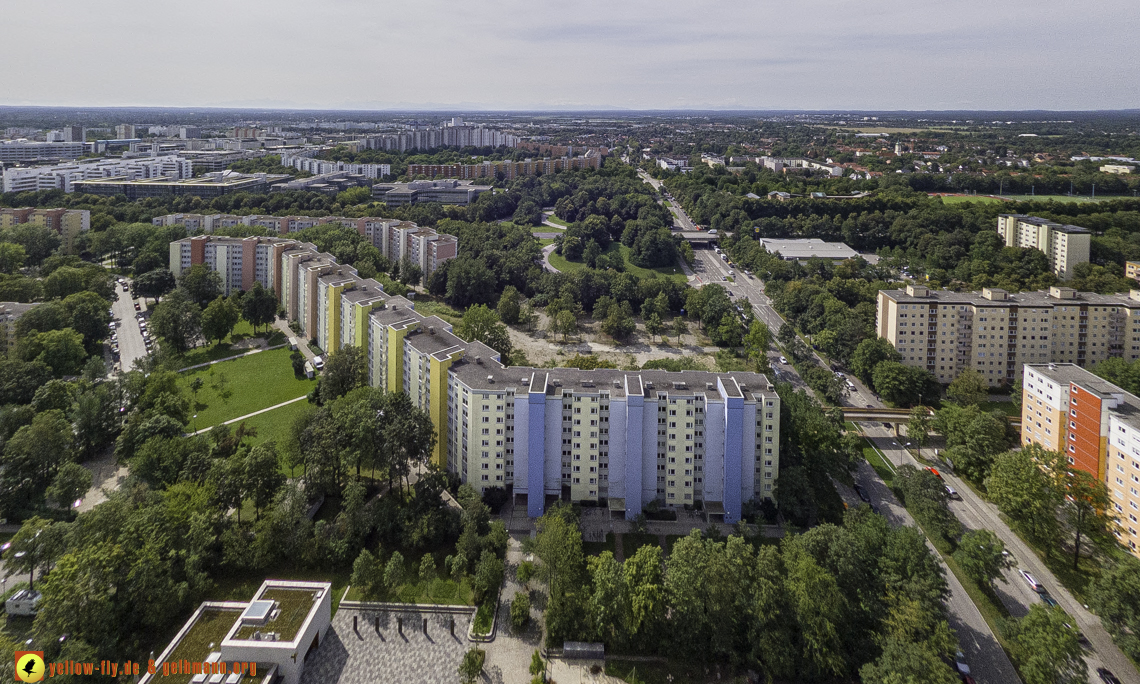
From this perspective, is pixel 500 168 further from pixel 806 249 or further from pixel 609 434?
pixel 609 434

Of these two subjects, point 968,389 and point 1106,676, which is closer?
point 1106,676

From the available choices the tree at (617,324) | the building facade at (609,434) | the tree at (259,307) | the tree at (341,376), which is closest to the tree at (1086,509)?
the building facade at (609,434)

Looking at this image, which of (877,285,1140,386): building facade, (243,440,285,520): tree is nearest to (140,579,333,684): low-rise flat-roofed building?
(243,440,285,520): tree

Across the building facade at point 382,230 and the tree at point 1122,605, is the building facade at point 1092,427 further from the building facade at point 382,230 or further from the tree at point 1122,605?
the building facade at point 382,230

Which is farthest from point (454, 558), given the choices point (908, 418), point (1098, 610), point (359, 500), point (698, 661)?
point (908, 418)

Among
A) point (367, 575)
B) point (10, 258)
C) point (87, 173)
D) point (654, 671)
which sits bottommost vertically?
point (654, 671)

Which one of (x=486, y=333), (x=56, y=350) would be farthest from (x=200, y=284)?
(x=486, y=333)
